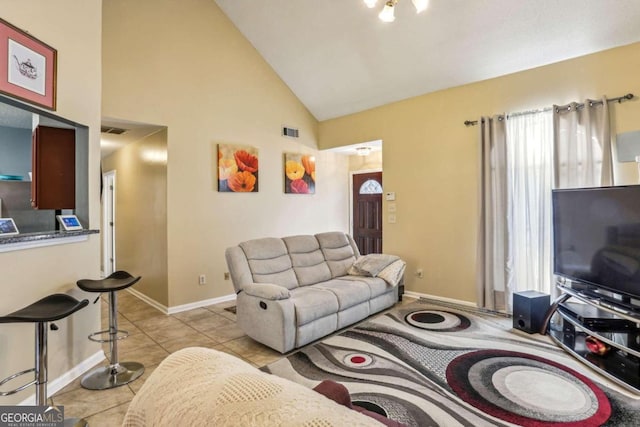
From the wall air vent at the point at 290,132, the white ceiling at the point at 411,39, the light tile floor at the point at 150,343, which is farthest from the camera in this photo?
the wall air vent at the point at 290,132

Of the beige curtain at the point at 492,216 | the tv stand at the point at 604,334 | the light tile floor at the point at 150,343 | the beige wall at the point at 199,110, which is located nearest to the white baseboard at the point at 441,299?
the beige curtain at the point at 492,216

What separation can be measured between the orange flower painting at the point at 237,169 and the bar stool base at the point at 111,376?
246 cm

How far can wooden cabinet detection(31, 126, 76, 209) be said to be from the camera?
7.86 feet

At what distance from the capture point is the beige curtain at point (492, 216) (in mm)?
3818

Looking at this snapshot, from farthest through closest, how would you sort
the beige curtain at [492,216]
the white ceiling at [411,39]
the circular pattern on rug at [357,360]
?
1. the beige curtain at [492,216]
2. the white ceiling at [411,39]
3. the circular pattern on rug at [357,360]

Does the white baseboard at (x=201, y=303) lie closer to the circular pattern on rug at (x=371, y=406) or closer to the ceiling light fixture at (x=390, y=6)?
the circular pattern on rug at (x=371, y=406)

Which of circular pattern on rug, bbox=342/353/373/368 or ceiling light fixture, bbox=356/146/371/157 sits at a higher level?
ceiling light fixture, bbox=356/146/371/157

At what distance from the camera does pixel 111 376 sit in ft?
8.05

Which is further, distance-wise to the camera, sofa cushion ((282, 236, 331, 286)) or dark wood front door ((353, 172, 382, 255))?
dark wood front door ((353, 172, 382, 255))

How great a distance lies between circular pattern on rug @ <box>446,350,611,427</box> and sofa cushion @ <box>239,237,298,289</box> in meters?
1.75

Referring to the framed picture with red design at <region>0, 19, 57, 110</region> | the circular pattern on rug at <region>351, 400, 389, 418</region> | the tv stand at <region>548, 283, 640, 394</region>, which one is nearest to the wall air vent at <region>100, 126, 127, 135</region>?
the framed picture with red design at <region>0, 19, 57, 110</region>

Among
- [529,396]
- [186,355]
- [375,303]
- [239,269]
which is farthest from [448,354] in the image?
[186,355]

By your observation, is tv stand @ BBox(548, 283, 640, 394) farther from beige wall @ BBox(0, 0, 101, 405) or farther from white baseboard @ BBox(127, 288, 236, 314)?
beige wall @ BBox(0, 0, 101, 405)

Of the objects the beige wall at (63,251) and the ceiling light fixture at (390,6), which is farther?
the ceiling light fixture at (390,6)
